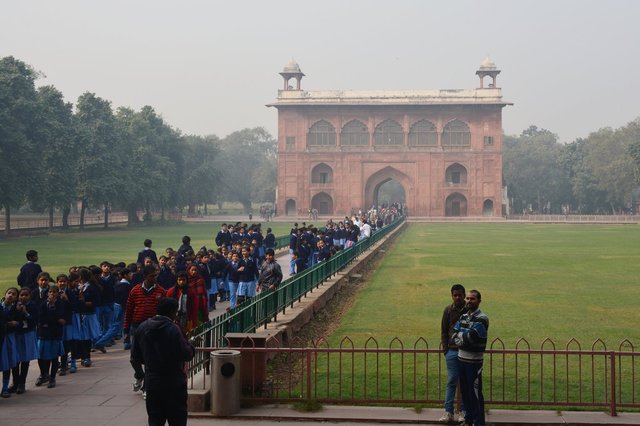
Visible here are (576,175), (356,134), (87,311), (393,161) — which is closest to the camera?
(87,311)

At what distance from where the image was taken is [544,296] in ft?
49.5

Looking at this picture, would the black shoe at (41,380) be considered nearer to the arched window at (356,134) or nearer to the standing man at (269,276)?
the standing man at (269,276)

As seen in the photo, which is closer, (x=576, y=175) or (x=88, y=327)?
(x=88, y=327)

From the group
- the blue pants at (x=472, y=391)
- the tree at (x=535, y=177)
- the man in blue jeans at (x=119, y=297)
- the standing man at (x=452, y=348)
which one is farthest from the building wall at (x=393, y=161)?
the blue pants at (x=472, y=391)

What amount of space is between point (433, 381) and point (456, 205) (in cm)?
5609

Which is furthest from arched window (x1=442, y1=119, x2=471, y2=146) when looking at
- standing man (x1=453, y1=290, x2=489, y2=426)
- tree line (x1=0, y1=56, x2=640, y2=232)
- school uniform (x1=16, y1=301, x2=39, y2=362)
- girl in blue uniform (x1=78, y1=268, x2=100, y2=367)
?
standing man (x1=453, y1=290, x2=489, y2=426)

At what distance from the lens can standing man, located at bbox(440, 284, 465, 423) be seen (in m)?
6.56

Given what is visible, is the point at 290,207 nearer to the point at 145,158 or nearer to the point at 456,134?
the point at 456,134

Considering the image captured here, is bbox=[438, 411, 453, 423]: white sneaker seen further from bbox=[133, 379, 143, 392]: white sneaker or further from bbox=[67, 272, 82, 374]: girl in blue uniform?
bbox=[67, 272, 82, 374]: girl in blue uniform

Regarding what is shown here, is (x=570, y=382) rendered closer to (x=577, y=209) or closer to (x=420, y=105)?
(x=420, y=105)

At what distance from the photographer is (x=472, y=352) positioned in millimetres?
6195

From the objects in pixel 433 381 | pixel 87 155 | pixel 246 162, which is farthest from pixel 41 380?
pixel 246 162

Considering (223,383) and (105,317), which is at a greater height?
(105,317)

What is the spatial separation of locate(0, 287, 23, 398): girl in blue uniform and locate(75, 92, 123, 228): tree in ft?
111
